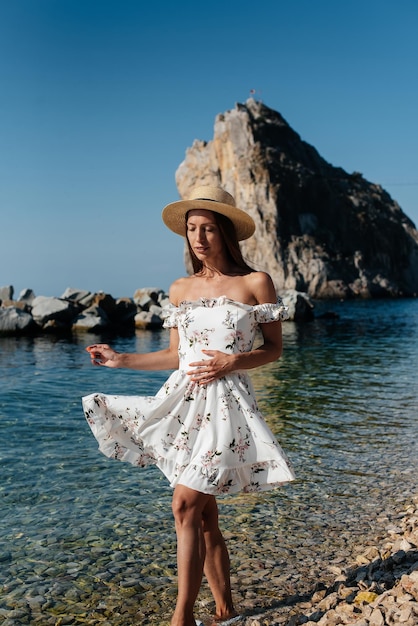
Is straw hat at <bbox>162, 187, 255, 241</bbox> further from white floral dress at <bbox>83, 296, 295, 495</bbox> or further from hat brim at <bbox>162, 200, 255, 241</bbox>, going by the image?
white floral dress at <bbox>83, 296, 295, 495</bbox>

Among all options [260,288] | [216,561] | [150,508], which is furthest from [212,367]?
[150,508]

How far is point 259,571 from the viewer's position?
4.89 meters

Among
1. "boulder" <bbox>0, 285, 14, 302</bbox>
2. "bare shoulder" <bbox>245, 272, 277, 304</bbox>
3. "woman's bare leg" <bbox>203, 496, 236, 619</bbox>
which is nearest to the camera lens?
"woman's bare leg" <bbox>203, 496, 236, 619</bbox>

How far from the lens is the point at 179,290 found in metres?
3.99

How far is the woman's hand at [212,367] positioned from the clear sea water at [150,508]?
186 centimetres

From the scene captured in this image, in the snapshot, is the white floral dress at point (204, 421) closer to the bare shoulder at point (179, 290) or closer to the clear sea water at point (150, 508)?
the bare shoulder at point (179, 290)

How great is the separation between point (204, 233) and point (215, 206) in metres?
0.20

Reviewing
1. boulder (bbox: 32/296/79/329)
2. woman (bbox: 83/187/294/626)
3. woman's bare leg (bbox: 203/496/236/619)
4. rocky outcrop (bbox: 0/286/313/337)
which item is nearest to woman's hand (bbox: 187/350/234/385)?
woman (bbox: 83/187/294/626)

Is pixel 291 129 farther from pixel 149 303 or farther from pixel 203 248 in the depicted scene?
pixel 203 248

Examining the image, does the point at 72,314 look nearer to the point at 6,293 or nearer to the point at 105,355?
the point at 6,293

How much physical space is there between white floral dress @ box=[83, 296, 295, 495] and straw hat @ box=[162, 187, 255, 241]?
1.70 ft

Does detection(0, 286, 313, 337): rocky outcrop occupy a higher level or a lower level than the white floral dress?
higher

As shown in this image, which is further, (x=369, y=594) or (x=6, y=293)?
(x=6, y=293)

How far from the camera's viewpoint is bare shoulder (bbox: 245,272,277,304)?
3.76 meters
